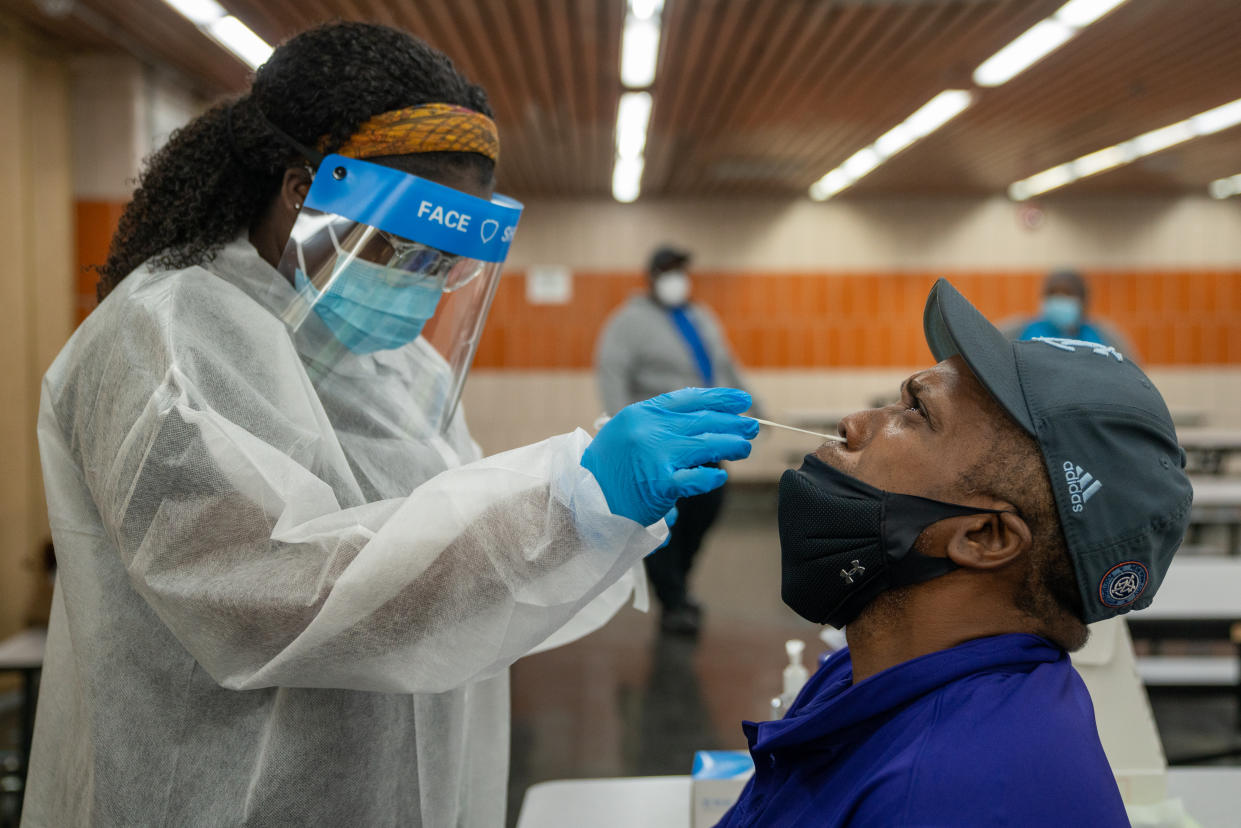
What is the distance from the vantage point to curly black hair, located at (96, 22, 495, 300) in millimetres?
1156

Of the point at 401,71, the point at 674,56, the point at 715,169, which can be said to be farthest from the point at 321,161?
the point at 715,169

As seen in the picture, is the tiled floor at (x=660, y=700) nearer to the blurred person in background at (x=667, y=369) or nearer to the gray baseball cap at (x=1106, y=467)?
the blurred person in background at (x=667, y=369)

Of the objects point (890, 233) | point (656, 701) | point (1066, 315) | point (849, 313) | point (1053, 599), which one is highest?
point (890, 233)

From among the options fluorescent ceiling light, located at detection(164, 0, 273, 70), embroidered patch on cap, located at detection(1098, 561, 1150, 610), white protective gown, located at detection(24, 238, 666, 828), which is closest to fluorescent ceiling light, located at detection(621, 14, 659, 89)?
fluorescent ceiling light, located at detection(164, 0, 273, 70)

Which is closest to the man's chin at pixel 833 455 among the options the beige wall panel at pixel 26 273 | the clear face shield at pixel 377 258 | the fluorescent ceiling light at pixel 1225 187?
the clear face shield at pixel 377 258

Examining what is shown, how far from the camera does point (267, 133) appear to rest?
1179mm

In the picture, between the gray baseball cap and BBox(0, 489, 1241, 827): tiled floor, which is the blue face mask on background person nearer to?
the gray baseball cap

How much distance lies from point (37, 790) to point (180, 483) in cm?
60

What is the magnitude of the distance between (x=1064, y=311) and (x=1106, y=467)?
474cm

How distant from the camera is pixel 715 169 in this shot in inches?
317

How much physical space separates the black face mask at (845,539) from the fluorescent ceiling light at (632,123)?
16.2ft

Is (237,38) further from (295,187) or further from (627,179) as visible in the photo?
(627,179)

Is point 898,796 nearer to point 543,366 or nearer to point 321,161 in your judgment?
point 321,161

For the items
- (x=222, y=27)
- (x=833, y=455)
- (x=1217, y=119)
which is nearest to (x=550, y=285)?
(x=222, y=27)
